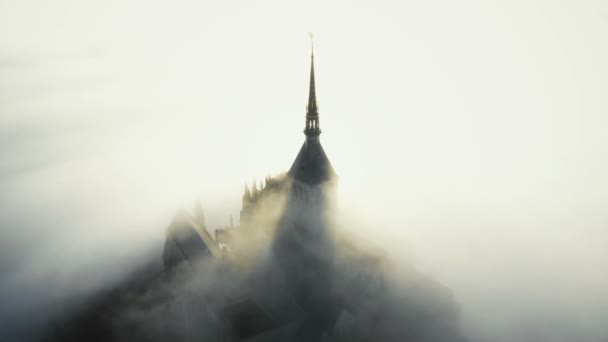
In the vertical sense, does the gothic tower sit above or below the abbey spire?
below

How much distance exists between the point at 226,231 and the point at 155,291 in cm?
1369

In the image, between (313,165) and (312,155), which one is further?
(312,155)

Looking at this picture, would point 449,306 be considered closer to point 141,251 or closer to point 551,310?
point 551,310

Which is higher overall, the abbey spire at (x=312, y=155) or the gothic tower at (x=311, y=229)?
the abbey spire at (x=312, y=155)

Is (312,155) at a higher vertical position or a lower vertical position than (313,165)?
higher

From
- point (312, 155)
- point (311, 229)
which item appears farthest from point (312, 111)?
point (311, 229)

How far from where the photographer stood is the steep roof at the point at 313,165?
141 ft

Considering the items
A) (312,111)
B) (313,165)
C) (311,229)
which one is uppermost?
(312,111)

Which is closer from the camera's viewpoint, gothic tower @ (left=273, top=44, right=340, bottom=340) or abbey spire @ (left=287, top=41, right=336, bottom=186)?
abbey spire @ (left=287, top=41, right=336, bottom=186)

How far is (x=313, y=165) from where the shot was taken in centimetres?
4319

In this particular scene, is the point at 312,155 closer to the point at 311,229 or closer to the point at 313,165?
the point at 313,165

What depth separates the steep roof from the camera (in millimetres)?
42987

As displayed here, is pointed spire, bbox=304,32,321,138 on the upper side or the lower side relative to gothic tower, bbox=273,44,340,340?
upper

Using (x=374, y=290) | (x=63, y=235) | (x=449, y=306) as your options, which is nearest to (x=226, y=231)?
(x=374, y=290)
